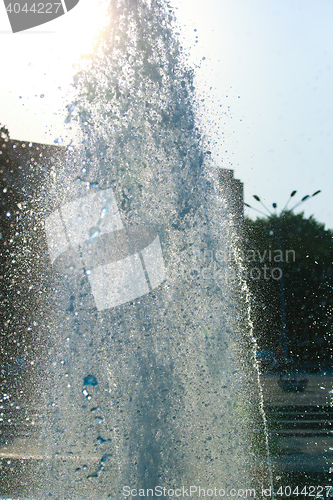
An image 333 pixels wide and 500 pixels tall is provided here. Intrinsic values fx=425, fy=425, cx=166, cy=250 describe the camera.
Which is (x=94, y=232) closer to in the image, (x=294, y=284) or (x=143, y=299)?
(x=143, y=299)

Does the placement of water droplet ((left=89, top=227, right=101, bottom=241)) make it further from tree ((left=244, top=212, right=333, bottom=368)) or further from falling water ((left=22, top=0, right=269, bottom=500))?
tree ((left=244, top=212, right=333, bottom=368))

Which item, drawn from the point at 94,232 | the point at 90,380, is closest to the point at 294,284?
the point at 94,232

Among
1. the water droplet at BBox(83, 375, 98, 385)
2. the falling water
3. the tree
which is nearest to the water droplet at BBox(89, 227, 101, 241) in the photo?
the falling water

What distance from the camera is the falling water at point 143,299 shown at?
360cm

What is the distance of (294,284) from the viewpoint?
90.8 feet

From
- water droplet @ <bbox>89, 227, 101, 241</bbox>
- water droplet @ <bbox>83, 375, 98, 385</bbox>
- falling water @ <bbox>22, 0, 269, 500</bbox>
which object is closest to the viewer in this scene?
falling water @ <bbox>22, 0, 269, 500</bbox>

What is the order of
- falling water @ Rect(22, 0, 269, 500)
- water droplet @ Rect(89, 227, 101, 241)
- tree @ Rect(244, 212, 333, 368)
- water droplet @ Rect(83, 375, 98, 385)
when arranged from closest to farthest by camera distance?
falling water @ Rect(22, 0, 269, 500) < water droplet @ Rect(83, 375, 98, 385) < water droplet @ Rect(89, 227, 101, 241) < tree @ Rect(244, 212, 333, 368)

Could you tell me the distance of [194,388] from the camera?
3.70m

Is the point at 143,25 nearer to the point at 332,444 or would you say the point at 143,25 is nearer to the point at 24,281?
the point at 332,444

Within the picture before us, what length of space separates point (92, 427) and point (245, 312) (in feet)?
6.59

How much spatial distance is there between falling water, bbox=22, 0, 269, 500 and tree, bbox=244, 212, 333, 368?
20875 mm

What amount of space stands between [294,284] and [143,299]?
2529cm

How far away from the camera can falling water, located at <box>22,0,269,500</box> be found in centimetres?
360

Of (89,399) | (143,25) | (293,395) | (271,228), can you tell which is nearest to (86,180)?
(143,25)
